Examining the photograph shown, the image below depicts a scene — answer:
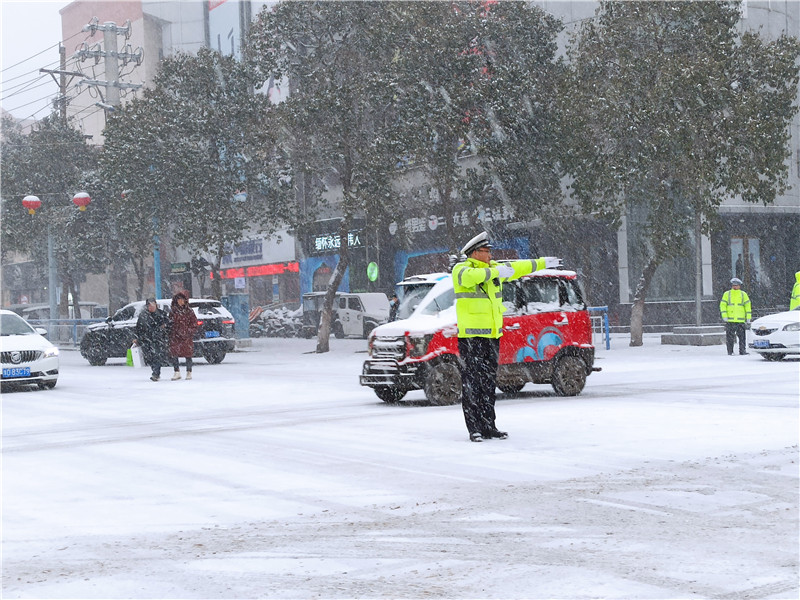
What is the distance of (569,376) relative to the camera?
16281 mm

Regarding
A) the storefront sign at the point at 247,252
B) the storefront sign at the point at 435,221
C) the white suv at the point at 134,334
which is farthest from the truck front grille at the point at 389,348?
the storefront sign at the point at 247,252

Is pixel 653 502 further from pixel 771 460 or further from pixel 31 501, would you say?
pixel 31 501

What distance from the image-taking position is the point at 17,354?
2131 centimetres

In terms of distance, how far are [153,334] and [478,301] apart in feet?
42.8

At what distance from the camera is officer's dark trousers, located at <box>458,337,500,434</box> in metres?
11.2

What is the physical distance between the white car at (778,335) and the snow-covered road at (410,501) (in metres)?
7.37

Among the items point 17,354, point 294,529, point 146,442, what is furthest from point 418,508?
point 17,354

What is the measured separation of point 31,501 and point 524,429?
5.53 m

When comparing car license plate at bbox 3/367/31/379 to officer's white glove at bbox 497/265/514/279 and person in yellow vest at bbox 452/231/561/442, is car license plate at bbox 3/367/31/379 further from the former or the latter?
officer's white glove at bbox 497/265/514/279

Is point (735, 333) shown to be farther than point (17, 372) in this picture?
Yes

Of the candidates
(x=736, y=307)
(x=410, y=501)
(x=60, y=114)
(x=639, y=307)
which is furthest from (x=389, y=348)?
(x=60, y=114)

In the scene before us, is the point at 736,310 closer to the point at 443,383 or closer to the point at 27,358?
the point at 443,383

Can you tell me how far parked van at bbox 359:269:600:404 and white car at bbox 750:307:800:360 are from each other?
783cm

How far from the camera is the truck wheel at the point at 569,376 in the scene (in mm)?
16172
